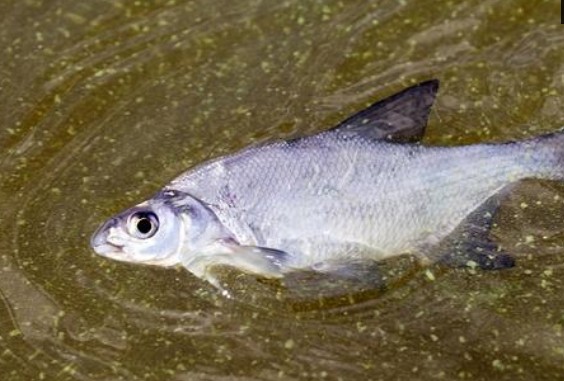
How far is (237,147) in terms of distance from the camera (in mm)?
5027

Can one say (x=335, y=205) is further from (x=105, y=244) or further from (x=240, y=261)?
(x=105, y=244)

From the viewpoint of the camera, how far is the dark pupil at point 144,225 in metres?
4.32

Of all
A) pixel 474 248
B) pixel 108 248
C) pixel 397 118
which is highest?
pixel 397 118

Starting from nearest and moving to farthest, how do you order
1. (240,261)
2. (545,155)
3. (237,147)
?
(240,261)
(545,155)
(237,147)

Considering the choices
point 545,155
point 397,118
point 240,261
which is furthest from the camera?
point 397,118

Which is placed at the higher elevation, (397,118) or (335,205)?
(397,118)

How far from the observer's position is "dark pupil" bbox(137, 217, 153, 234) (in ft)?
14.2

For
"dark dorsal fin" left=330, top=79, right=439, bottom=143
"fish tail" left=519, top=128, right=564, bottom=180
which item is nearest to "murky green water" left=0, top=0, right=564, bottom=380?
"fish tail" left=519, top=128, right=564, bottom=180

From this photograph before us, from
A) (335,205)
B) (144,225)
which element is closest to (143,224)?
(144,225)

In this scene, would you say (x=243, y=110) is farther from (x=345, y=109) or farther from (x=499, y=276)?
(x=499, y=276)

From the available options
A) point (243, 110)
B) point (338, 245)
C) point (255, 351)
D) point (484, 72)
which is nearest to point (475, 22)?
point (484, 72)

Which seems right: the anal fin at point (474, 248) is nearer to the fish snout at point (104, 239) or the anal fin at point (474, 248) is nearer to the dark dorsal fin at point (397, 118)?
the dark dorsal fin at point (397, 118)

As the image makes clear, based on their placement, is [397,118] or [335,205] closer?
[335,205]

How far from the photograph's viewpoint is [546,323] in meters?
4.30
